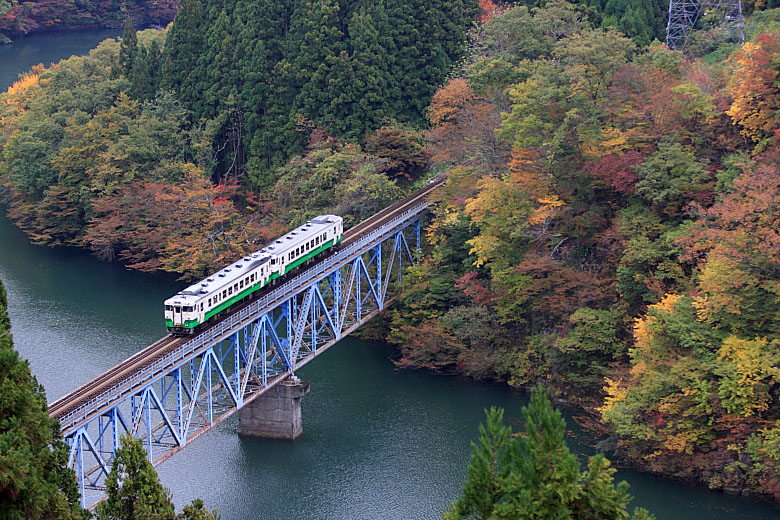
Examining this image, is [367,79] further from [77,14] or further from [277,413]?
[77,14]

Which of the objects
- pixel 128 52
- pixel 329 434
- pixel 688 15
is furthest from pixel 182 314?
pixel 128 52

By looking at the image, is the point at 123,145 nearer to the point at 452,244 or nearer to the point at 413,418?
the point at 452,244

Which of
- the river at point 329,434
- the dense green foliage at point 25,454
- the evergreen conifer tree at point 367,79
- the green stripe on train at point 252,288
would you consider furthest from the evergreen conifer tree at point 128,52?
the dense green foliage at point 25,454

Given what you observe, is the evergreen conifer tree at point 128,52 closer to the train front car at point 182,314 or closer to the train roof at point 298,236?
the train roof at point 298,236

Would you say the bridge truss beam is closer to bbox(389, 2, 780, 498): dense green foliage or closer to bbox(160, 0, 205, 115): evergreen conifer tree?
bbox(389, 2, 780, 498): dense green foliage

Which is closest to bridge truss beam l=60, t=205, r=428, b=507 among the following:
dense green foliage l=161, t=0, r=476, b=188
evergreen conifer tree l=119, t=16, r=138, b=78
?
dense green foliage l=161, t=0, r=476, b=188
